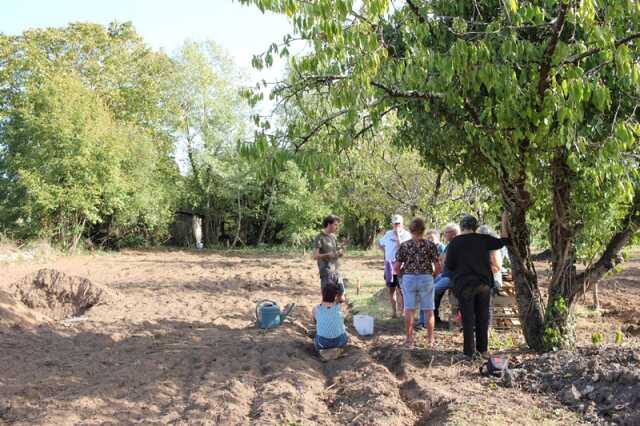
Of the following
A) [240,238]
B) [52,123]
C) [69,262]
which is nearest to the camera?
[69,262]

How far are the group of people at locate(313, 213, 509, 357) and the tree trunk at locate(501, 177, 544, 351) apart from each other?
6.1 inches

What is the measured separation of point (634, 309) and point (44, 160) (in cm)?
2219

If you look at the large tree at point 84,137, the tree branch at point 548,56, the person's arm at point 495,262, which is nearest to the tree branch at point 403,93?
the tree branch at point 548,56

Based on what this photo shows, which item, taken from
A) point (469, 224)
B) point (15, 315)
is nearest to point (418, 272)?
point (469, 224)

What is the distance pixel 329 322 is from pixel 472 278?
69.9 inches

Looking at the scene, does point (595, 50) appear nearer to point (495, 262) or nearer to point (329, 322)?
point (495, 262)

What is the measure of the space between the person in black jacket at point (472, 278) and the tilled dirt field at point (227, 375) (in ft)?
1.38

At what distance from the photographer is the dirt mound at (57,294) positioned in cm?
1056

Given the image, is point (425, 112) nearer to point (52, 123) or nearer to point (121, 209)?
point (52, 123)

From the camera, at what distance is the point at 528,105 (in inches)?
196

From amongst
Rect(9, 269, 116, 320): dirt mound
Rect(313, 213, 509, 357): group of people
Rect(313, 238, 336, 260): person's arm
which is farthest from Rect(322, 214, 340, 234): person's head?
Rect(9, 269, 116, 320): dirt mound

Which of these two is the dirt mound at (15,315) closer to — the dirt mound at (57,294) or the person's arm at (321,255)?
the dirt mound at (57,294)

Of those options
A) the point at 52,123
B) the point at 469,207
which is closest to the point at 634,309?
the point at 469,207

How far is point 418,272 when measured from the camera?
263 inches
